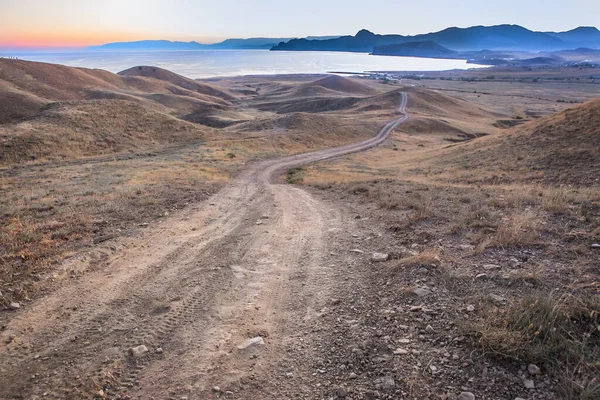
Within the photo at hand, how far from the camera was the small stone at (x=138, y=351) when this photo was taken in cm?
497

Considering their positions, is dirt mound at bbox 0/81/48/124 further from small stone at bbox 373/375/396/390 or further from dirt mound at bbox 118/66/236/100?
dirt mound at bbox 118/66/236/100

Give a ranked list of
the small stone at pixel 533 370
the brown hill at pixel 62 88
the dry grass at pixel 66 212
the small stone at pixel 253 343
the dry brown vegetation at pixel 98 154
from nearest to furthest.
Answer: the small stone at pixel 533 370
the small stone at pixel 253 343
the dry grass at pixel 66 212
the dry brown vegetation at pixel 98 154
the brown hill at pixel 62 88

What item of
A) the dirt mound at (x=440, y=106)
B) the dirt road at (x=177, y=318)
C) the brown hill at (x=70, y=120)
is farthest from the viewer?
the dirt mound at (x=440, y=106)

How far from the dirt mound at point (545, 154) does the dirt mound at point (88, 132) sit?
3180 centimetres

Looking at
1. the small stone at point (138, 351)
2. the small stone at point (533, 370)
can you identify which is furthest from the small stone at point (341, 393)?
the small stone at point (138, 351)

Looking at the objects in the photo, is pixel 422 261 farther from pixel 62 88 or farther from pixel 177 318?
pixel 62 88

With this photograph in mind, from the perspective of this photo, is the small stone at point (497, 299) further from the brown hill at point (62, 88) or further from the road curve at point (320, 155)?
the brown hill at point (62, 88)

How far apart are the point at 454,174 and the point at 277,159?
17724 mm

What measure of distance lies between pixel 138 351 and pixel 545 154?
1091 inches

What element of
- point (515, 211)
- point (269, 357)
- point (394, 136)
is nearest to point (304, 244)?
point (269, 357)

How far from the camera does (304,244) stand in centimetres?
951

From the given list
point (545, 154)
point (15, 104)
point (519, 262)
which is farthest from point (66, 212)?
point (15, 104)

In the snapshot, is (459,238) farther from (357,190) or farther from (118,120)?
(118,120)

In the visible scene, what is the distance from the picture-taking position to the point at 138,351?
5027mm
